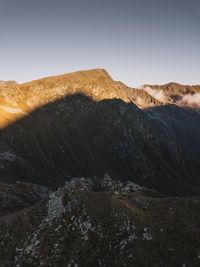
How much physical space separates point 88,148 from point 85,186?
130 metres

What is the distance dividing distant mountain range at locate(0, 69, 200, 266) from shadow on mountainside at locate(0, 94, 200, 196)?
2.95 ft

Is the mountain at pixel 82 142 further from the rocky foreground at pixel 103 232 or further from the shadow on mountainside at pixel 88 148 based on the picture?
the rocky foreground at pixel 103 232

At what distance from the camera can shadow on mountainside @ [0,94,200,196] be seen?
11256 centimetres

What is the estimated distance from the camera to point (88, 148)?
16112cm

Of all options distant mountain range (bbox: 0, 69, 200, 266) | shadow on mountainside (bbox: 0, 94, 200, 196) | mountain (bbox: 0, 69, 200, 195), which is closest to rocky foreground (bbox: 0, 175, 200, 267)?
distant mountain range (bbox: 0, 69, 200, 266)

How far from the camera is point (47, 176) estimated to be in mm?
109188

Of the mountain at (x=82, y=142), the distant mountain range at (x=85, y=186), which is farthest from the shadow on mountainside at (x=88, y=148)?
the distant mountain range at (x=85, y=186)

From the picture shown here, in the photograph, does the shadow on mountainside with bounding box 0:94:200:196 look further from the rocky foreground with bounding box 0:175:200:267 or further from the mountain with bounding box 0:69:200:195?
the rocky foreground with bounding box 0:175:200:267

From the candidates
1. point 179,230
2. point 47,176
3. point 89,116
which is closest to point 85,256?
point 179,230

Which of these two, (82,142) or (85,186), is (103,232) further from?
(82,142)

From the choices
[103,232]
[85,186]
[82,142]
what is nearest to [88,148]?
[82,142]

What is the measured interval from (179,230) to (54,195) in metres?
20.2

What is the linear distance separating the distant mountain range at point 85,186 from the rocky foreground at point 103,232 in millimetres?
113

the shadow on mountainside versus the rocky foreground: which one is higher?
the rocky foreground
